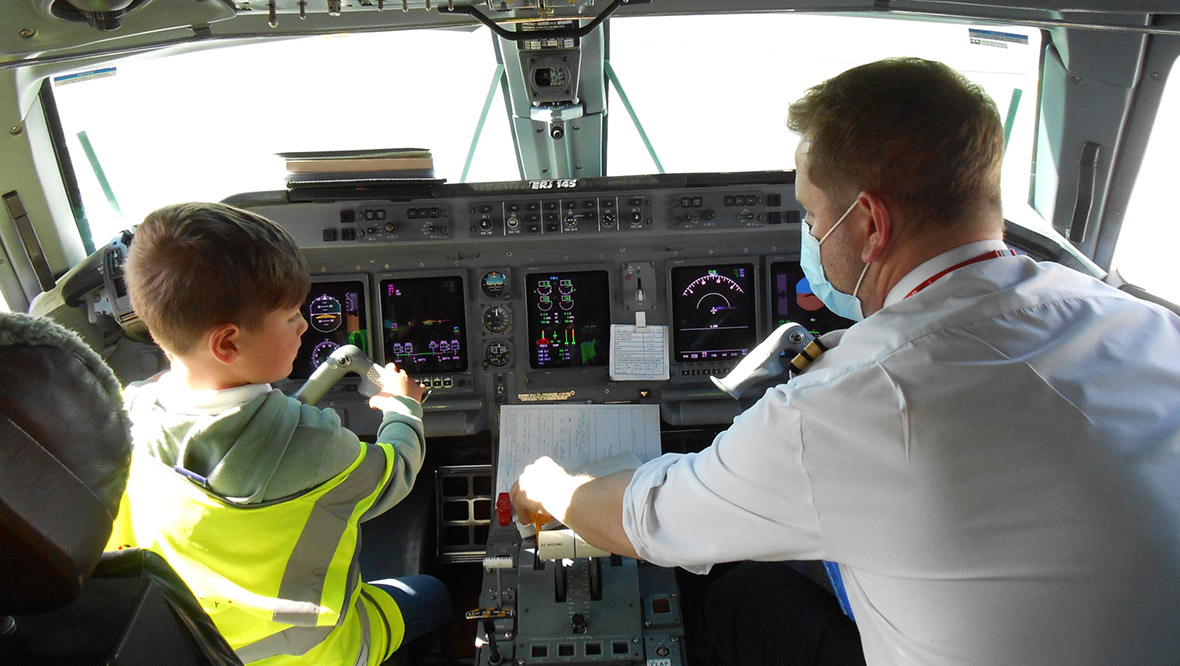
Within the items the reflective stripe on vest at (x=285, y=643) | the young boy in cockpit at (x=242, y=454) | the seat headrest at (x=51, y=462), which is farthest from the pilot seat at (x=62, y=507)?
the reflective stripe on vest at (x=285, y=643)

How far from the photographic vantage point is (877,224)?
4.55 feet

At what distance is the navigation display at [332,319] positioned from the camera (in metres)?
2.93

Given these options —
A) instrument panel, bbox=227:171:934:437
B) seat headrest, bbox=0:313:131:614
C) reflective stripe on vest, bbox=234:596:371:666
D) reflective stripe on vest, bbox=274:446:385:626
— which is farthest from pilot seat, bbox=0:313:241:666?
instrument panel, bbox=227:171:934:437

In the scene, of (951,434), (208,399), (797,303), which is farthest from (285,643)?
(797,303)

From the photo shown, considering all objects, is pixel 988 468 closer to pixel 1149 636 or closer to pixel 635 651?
pixel 1149 636

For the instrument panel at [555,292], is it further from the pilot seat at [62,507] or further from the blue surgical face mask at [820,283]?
the pilot seat at [62,507]

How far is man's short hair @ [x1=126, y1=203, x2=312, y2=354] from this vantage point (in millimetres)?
1438

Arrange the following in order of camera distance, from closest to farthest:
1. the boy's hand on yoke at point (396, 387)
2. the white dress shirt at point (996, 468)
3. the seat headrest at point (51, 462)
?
the seat headrest at point (51, 462)
the white dress shirt at point (996, 468)
the boy's hand on yoke at point (396, 387)

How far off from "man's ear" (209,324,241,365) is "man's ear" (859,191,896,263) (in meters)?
1.21

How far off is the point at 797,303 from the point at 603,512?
153 centimetres

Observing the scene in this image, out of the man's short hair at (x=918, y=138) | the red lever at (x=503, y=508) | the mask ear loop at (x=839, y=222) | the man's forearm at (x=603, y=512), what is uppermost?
the man's short hair at (x=918, y=138)

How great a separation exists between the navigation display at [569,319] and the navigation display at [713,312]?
283mm

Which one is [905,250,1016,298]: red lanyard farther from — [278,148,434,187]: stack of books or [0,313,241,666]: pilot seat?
[278,148,434,187]: stack of books

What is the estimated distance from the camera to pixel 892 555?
1211 mm
